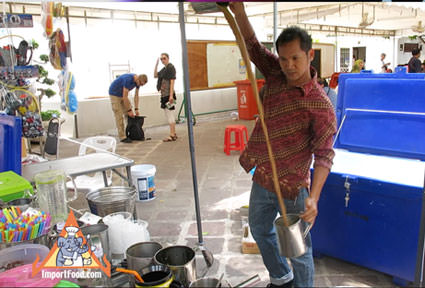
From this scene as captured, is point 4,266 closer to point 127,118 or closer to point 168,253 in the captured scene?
point 168,253

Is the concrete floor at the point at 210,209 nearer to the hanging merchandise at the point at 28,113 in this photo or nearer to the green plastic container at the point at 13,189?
the hanging merchandise at the point at 28,113

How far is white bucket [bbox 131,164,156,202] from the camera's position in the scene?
4477 mm

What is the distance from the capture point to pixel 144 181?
14.8ft

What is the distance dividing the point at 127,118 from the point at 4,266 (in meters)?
6.48

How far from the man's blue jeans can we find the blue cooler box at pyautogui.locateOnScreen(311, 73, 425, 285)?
2.43 ft

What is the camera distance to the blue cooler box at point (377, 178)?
8.13ft

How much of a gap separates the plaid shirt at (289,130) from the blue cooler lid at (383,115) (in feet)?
4.36

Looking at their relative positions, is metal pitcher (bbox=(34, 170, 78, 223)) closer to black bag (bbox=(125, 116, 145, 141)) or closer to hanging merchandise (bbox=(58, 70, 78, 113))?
hanging merchandise (bbox=(58, 70, 78, 113))

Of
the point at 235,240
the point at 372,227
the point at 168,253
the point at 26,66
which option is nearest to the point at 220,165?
the point at 235,240

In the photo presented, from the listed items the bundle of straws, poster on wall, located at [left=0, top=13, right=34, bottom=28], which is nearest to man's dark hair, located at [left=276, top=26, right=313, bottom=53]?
the bundle of straws

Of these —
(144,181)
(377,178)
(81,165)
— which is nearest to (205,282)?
(377,178)

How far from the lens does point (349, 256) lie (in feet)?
9.22

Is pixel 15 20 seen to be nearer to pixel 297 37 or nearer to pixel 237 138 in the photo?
pixel 297 37

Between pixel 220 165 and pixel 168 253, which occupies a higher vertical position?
pixel 168 253
